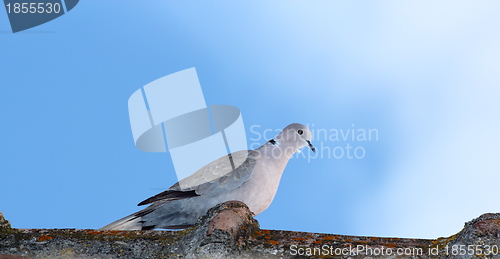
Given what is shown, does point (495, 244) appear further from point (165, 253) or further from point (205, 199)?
point (205, 199)

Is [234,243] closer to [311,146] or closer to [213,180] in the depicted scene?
[213,180]

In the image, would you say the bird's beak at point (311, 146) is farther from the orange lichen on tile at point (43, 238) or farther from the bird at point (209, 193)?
the orange lichen on tile at point (43, 238)

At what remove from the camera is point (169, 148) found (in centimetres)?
659

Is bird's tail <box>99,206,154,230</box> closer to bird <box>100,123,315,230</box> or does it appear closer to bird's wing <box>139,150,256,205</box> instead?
bird <box>100,123,315,230</box>

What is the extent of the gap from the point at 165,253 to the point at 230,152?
3625 mm

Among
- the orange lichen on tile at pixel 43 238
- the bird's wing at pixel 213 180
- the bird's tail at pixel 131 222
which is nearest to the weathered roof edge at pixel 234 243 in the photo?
the orange lichen on tile at pixel 43 238

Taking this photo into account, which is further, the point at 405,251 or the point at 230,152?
the point at 230,152

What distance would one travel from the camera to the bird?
6.34 metres

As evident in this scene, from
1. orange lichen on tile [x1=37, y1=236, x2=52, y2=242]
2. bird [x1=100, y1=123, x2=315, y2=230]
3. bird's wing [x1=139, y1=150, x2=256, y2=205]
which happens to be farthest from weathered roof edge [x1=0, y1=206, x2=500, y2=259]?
bird's wing [x1=139, y1=150, x2=256, y2=205]

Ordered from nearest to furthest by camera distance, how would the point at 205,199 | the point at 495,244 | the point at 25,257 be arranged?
the point at 495,244 → the point at 25,257 → the point at 205,199

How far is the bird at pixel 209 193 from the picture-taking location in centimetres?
634

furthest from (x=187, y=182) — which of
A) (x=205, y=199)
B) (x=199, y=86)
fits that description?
(x=199, y=86)

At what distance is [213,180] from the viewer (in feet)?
21.4

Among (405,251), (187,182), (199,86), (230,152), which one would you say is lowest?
(405,251)
